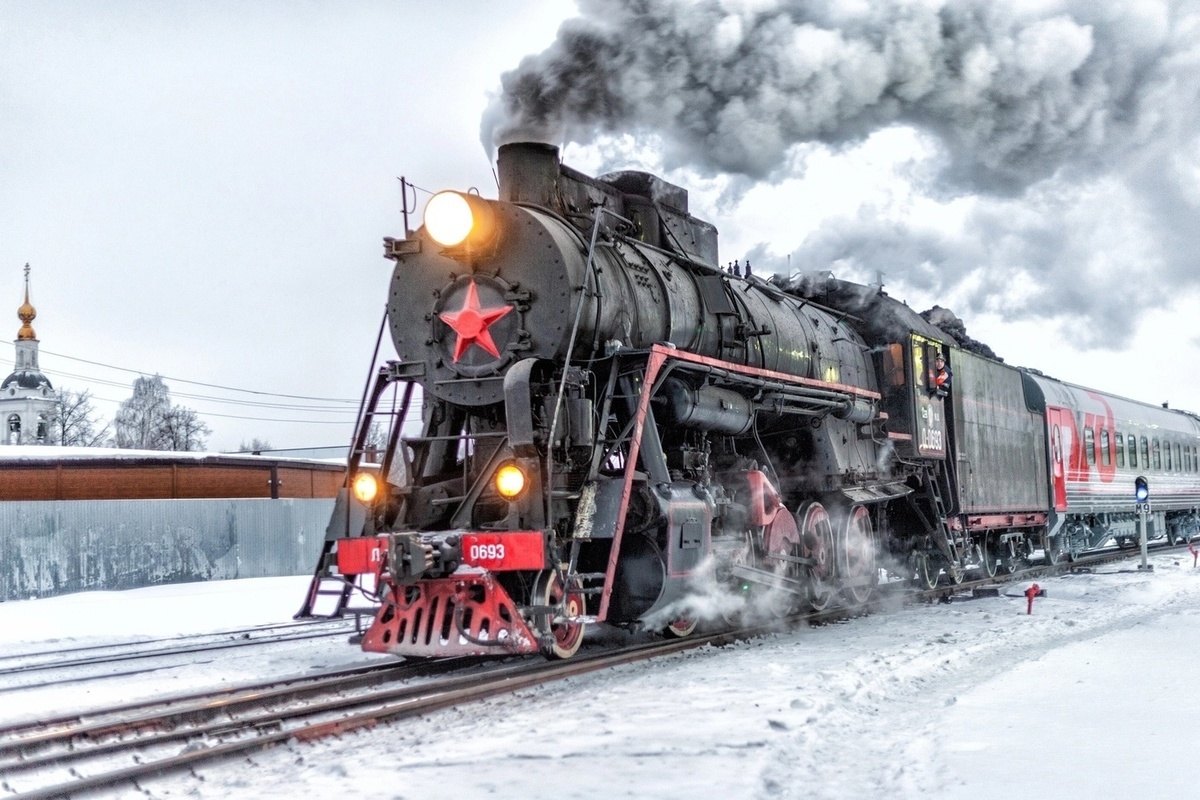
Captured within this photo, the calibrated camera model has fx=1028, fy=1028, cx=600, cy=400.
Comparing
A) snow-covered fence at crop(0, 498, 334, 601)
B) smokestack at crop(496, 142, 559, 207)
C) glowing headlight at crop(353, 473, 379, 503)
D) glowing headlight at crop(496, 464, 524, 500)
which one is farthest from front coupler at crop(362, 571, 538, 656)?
snow-covered fence at crop(0, 498, 334, 601)

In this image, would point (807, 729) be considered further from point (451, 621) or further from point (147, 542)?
point (147, 542)

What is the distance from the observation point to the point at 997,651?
920 cm

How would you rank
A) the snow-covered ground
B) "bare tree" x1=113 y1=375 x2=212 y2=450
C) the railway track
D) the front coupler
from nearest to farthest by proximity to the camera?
1. the snow-covered ground
2. the front coupler
3. the railway track
4. "bare tree" x1=113 y1=375 x2=212 y2=450

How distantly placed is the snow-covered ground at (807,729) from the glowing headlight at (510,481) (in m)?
1.38

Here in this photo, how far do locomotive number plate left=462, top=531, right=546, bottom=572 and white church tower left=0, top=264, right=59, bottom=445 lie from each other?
61.5 m

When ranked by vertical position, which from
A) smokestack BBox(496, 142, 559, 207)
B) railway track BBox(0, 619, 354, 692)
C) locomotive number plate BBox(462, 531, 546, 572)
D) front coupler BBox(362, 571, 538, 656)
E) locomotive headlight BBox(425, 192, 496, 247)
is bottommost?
railway track BBox(0, 619, 354, 692)

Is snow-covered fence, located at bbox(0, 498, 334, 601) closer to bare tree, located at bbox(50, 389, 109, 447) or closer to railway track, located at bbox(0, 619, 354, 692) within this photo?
railway track, located at bbox(0, 619, 354, 692)

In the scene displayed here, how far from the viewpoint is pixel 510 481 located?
741 centimetres

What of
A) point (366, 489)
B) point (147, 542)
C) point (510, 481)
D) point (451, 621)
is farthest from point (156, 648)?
point (147, 542)

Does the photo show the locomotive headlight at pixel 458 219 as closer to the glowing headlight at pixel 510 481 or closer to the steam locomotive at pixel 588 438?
the steam locomotive at pixel 588 438

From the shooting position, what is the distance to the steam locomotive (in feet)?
24.3

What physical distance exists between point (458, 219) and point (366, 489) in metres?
2.25

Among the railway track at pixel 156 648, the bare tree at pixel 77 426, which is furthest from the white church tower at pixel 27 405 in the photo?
the railway track at pixel 156 648

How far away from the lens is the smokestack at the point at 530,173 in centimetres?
875
